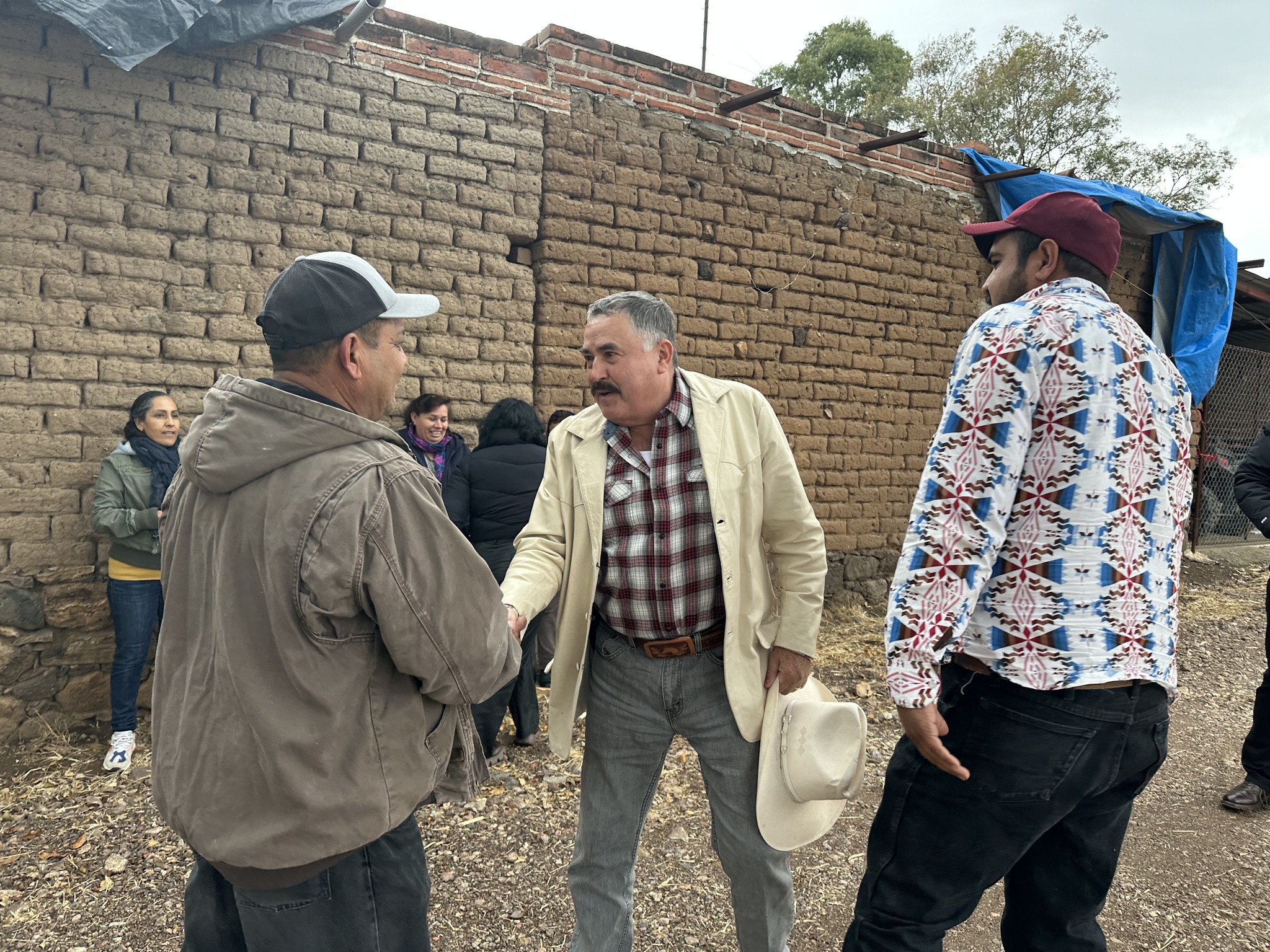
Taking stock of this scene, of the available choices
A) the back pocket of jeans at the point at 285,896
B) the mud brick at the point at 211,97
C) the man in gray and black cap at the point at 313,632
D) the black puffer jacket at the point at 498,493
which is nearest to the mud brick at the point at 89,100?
the mud brick at the point at 211,97

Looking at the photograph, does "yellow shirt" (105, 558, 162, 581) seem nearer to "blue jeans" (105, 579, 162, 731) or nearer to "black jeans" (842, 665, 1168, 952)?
"blue jeans" (105, 579, 162, 731)

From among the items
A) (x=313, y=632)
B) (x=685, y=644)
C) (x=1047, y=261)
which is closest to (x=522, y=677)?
(x=685, y=644)

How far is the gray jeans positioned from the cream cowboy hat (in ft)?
0.25

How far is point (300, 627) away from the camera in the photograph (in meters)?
1.46

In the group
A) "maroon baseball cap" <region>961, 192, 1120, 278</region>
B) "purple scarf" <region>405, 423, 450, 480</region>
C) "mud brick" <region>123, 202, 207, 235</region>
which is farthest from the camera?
"purple scarf" <region>405, 423, 450, 480</region>

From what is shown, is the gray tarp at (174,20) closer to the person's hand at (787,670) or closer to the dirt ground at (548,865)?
the dirt ground at (548,865)

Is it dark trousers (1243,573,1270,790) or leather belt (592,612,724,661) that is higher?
leather belt (592,612,724,661)

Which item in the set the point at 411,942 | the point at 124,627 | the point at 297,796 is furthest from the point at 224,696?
the point at 124,627

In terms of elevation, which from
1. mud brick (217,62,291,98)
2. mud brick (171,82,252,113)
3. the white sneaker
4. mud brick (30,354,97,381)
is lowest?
the white sneaker

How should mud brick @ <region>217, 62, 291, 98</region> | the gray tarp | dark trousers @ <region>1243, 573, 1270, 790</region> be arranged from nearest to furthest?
dark trousers @ <region>1243, 573, 1270, 790</region> < the gray tarp < mud brick @ <region>217, 62, 291, 98</region>

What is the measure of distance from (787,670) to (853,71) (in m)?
22.3

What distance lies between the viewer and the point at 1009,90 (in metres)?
18.5

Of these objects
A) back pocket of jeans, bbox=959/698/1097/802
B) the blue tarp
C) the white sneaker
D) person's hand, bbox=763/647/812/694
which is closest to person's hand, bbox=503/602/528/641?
person's hand, bbox=763/647/812/694

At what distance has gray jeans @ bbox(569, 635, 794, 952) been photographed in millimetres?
2166
